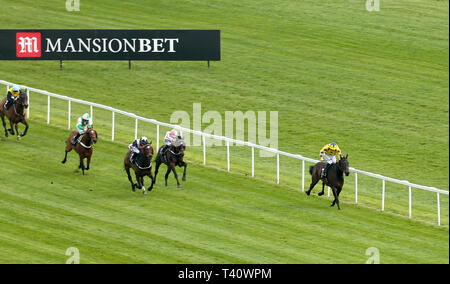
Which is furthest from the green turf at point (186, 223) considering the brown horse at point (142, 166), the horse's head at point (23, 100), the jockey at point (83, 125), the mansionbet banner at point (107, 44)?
the mansionbet banner at point (107, 44)

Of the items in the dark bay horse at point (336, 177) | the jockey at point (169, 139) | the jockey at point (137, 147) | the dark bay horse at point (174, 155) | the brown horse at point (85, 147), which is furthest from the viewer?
the brown horse at point (85, 147)

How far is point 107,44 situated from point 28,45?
8.59 ft

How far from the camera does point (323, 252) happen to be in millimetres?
17547

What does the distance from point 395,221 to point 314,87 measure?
14.1m

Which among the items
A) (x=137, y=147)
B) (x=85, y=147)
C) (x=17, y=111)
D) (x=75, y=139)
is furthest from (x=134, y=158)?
(x=17, y=111)

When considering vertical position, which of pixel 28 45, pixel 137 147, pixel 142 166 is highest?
pixel 28 45

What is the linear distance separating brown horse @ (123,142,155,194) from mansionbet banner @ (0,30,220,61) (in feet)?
40.2

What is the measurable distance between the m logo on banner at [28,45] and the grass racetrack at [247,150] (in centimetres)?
59

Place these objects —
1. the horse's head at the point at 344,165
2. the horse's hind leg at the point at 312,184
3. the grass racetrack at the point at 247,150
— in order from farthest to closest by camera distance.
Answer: the horse's hind leg at the point at 312,184, the horse's head at the point at 344,165, the grass racetrack at the point at 247,150

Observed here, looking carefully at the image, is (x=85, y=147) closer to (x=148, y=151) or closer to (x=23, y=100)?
(x=148, y=151)

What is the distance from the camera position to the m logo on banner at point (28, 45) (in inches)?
1315

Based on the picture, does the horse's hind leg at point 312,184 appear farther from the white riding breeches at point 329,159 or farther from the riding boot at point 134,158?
the riding boot at point 134,158

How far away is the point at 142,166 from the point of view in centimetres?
2116

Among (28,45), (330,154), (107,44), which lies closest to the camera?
(330,154)
